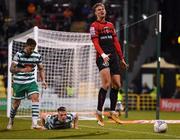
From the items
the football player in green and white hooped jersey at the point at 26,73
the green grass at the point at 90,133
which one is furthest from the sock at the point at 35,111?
the green grass at the point at 90,133

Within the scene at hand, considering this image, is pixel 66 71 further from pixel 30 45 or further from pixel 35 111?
pixel 30 45

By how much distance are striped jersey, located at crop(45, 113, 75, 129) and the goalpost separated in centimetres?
552

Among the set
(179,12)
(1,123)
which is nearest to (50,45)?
(1,123)

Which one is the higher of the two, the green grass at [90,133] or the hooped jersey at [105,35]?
the hooped jersey at [105,35]

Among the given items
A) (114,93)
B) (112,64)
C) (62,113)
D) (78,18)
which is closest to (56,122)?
(62,113)

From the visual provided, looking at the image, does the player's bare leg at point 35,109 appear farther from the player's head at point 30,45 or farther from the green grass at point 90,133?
the player's head at point 30,45

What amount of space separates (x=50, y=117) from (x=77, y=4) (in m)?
A: 20.9

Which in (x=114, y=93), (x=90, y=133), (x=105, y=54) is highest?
(x=105, y=54)

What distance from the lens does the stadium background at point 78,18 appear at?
31.9m

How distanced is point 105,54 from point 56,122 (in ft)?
6.51

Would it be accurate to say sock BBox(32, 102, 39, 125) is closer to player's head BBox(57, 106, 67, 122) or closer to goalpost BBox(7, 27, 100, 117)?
player's head BBox(57, 106, 67, 122)

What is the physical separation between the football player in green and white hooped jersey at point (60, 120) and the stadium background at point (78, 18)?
535 inches

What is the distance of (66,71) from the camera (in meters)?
22.7

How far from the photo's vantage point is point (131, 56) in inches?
1395
